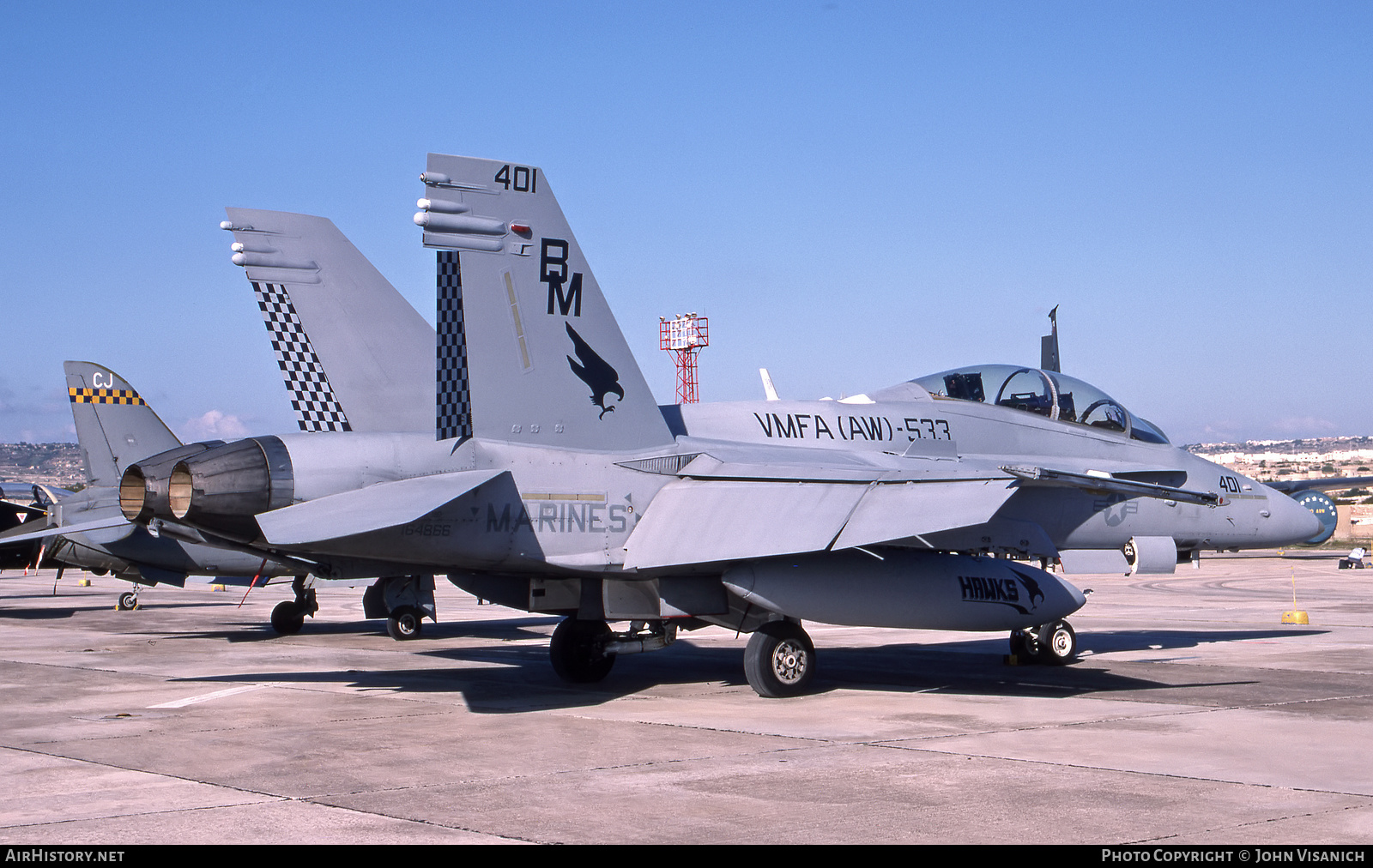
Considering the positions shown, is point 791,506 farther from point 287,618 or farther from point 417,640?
point 287,618

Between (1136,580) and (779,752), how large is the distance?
34101 millimetres

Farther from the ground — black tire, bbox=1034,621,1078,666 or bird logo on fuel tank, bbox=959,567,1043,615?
bird logo on fuel tank, bbox=959,567,1043,615

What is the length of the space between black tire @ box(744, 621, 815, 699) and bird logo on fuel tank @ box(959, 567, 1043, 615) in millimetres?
1552

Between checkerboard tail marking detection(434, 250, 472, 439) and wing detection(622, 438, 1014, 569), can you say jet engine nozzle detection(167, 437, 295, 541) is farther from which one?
wing detection(622, 438, 1014, 569)

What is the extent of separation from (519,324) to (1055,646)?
298 inches

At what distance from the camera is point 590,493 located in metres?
10.8

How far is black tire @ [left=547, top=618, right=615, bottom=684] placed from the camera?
41.7 feet

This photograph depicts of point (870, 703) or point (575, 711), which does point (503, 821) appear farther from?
point (870, 703)

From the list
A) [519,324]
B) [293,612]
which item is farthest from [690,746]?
[293,612]

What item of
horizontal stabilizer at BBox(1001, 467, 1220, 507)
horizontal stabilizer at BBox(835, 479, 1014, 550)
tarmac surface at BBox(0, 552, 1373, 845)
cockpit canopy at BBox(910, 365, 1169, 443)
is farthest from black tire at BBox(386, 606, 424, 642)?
horizontal stabilizer at BBox(1001, 467, 1220, 507)

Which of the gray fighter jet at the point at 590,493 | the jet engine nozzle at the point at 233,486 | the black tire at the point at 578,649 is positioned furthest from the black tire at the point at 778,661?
the jet engine nozzle at the point at 233,486

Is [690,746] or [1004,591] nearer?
[690,746]

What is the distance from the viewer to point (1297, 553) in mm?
58438
